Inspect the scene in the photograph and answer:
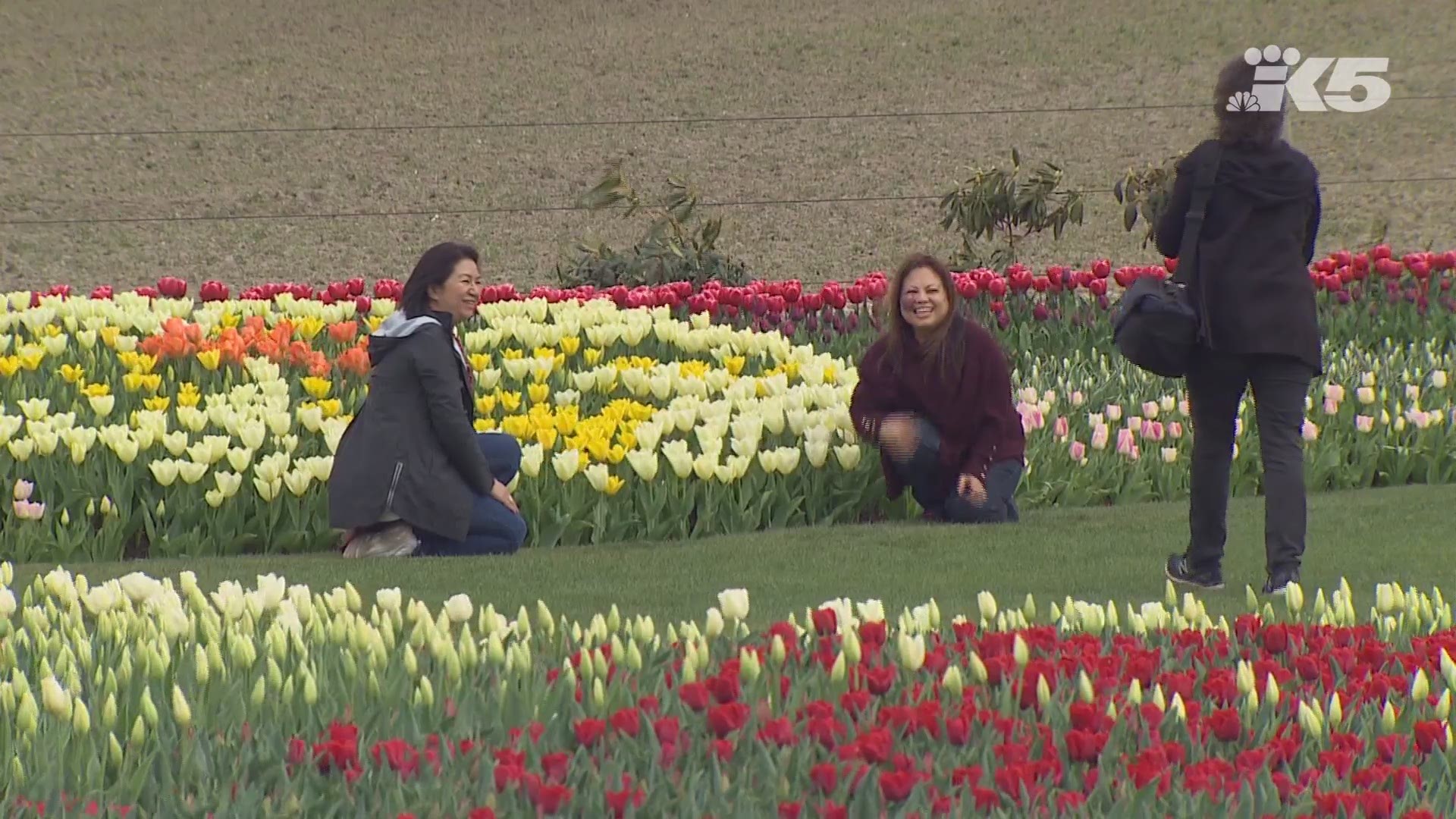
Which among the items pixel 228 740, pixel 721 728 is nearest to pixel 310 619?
pixel 228 740

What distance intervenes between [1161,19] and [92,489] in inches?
1095

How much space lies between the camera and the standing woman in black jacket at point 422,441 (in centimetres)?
654

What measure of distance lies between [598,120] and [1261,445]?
23.2m

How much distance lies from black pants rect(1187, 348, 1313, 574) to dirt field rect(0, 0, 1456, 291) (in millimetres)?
17269

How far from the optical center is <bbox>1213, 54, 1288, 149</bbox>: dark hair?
5.76 meters

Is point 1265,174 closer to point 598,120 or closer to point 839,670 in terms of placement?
point 839,670

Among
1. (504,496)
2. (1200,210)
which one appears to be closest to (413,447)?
(504,496)

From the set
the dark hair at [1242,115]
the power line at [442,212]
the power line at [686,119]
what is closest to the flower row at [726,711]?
the dark hair at [1242,115]

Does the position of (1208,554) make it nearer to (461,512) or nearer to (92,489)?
(461,512)

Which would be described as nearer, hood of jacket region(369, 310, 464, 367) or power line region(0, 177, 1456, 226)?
hood of jacket region(369, 310, 464, 367)

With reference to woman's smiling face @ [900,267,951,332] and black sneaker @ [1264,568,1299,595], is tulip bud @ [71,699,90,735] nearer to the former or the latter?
black sneaker @ [1264,568,1299,595]

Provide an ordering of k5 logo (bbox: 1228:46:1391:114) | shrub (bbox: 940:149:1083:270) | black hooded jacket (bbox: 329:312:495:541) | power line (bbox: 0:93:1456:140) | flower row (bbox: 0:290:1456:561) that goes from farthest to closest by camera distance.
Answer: k5 logo (bbox: 1228:46:1391:114) < power line (bbox: 0:93:1456:140) < shrub (bbox: 940:149:1083:270) < flower row (bbox: 0:290:1456:561) < black hooded jacket (bbox: 329:312:495:541)

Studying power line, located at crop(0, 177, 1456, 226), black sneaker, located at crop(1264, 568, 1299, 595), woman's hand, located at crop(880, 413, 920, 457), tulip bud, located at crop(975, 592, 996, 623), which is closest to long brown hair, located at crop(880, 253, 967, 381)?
woman's hand, located at crop(880, 413, 920, 457)

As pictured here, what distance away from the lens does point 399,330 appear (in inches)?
Answer: 259
